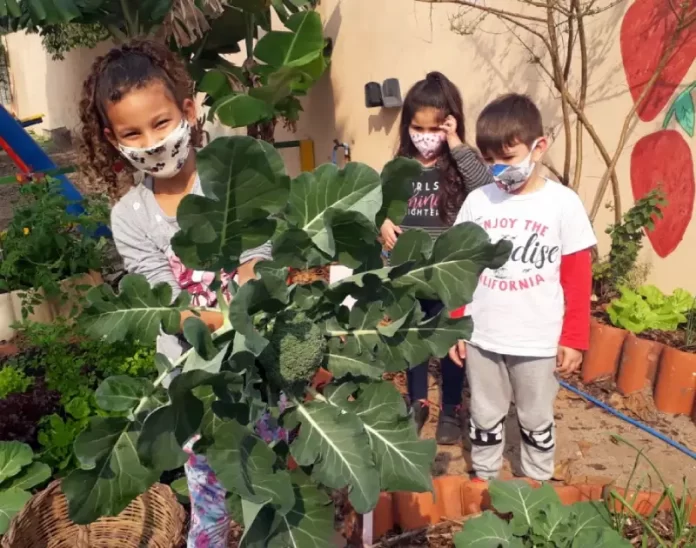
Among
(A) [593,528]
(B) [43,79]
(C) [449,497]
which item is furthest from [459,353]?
(B) [43,79]

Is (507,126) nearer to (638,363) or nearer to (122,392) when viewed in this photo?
(122,392)

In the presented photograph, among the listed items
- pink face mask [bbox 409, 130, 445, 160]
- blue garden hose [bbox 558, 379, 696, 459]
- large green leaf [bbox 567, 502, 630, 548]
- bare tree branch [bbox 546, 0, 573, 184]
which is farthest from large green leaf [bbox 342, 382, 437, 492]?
bare tree branch [bbox 546, 0, 573, 184]

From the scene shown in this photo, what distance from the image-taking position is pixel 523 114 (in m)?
1.76

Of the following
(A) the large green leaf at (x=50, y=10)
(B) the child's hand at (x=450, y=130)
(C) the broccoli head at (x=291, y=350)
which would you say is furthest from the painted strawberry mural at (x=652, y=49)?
(A) the large green leaf at (x=50, y=10)

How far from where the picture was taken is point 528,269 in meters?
1.78

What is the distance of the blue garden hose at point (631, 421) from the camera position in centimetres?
237

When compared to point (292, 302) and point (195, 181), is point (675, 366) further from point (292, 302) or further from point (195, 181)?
point (292, 302)

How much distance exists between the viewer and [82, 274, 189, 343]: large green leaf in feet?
2.68

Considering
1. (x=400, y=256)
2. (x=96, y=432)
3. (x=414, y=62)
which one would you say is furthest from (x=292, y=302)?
(x=414, y=62)

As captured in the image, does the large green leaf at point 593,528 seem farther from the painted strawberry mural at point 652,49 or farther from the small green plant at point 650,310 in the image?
the painted strawberry mural at point 652,49

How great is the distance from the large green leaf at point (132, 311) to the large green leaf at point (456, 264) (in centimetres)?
34

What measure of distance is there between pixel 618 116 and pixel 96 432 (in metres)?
3.23

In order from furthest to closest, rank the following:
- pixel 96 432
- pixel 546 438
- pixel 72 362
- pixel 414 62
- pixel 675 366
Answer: pixel 414 62
pixel 675 366
pixel 72 362
pixel 546 438
pixel 96 432

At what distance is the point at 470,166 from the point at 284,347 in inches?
68.2
